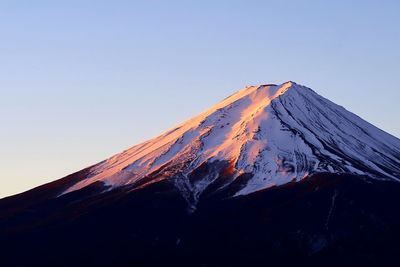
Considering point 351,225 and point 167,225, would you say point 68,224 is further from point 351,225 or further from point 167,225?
point 351,225

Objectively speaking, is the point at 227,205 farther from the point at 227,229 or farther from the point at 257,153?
the point at 257,153

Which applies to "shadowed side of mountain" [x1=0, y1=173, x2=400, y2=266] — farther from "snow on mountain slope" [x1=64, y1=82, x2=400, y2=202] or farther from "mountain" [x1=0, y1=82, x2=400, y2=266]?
"snow on mountain slope" [x1=64, y1=82, x2=400, y2=202]

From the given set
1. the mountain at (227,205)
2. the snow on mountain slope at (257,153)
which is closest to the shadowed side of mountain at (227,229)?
the mountain at (227,205)

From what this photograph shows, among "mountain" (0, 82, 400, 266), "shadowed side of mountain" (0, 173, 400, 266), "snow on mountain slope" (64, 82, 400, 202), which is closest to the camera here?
"shadowed side of mountain" (0, 173, 400, 266)

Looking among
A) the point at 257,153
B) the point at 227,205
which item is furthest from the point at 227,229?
the point at 257,153

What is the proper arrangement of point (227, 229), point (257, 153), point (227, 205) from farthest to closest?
point (257, 153), point (227, 205), point (227, 229)

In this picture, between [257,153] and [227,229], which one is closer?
[227,229]

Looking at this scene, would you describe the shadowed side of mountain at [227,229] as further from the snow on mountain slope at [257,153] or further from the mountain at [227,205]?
the snow on mountain slope at [257,153]

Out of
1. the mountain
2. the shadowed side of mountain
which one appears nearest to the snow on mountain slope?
the mountain
